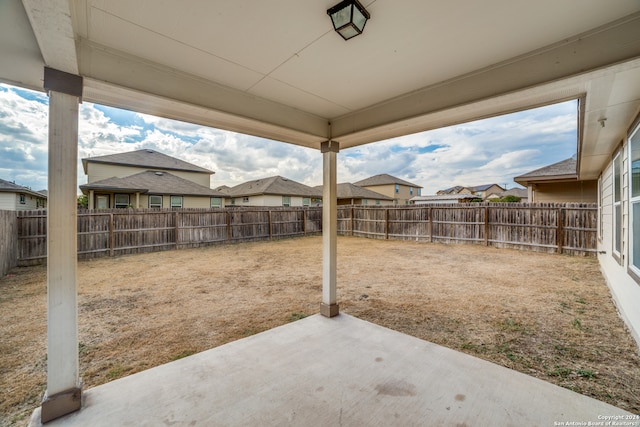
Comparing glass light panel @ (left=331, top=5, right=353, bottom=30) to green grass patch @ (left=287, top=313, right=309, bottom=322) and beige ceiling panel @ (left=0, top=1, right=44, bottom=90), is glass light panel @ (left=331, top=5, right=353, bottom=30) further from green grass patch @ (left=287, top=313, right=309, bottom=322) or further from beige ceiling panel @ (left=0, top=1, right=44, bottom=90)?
green grass patch @ (left=287, top=313, right=309, bottom=322)

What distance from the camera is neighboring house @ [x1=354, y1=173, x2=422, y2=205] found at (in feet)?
97.3

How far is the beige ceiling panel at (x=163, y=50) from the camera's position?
5.39 ft

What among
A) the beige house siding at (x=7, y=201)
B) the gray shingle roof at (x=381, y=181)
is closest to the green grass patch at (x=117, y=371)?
the beige house siding at (x=7, y=201)

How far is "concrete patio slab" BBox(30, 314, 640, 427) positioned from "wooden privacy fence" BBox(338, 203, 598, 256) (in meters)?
8.63

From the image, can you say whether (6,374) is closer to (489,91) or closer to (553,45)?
(489,91)

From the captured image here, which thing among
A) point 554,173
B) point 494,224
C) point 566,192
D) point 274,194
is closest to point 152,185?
point 274,194

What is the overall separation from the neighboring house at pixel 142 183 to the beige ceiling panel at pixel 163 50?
13572 millimetres

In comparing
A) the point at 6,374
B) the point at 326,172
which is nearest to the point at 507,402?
the point at 326,172

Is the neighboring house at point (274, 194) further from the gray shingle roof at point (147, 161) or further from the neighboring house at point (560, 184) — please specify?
the neighboring house at point (560, 184)

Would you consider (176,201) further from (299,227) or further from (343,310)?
(343,310)

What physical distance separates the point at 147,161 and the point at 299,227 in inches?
418

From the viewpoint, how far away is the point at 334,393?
203 centimetres

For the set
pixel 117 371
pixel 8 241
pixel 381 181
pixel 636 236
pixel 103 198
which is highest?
pixel 381 181

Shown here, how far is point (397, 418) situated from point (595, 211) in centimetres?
987
